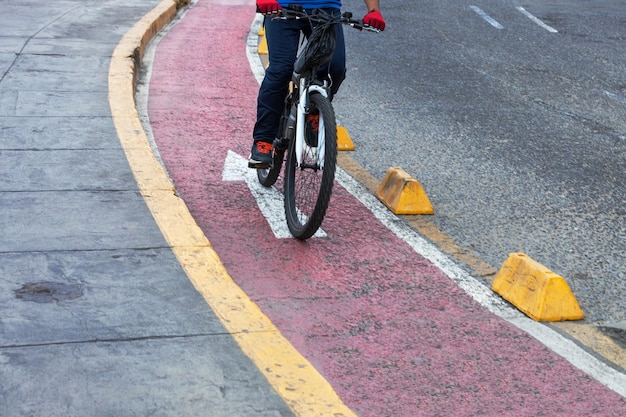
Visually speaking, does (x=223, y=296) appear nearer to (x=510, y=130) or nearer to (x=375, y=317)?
(x=375, y=317)

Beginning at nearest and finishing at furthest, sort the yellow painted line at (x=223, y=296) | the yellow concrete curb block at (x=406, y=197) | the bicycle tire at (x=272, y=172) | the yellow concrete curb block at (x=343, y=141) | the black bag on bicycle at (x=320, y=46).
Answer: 1. the yellow painted line at (x=223, y=296)
2. the black bag on bicycle at (x=320, y=46)
3. the bicycle tire at (x=272, y=172)
4. the yellow concrete curb block at (x=406, y=197)
5. the yellow concrete curb block at (x=343, y=141)

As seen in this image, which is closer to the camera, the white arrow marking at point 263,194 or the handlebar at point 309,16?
the handlebar at point 309,16

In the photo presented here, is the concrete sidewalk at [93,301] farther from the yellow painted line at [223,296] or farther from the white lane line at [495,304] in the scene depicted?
the white lane line at [495,304]

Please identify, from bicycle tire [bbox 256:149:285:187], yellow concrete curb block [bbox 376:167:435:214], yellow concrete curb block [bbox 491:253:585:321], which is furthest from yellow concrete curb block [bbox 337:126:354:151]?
yellow concrete curb block [bbox 491:253:585:321]

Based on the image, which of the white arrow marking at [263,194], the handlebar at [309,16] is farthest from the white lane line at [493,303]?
the handlebar at [309,16]

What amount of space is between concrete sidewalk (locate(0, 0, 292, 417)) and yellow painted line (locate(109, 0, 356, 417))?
0.05 metres

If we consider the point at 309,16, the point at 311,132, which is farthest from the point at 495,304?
the point at 309,16

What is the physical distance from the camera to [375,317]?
4.24 metres

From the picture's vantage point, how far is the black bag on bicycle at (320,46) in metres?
5.04

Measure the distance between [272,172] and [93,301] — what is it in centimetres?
215

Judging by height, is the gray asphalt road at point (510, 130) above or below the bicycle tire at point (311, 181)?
below

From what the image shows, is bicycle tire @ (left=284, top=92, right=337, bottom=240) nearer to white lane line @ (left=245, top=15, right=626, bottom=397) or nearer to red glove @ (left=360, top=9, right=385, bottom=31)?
red glove @ (left=360, top=9, right=385, bottom=31)

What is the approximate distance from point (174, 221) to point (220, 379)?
1725 millimetres

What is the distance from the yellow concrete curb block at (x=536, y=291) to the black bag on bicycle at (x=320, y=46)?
142cm
